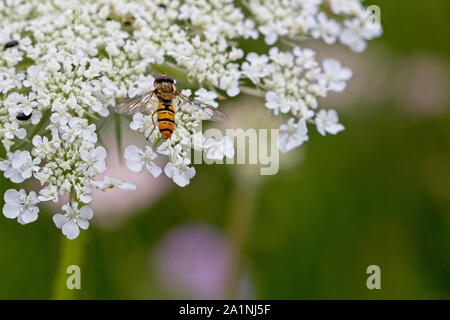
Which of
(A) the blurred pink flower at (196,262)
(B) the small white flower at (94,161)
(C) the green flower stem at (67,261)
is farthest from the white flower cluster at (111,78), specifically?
(A) the blurred pink flower at (196,262)

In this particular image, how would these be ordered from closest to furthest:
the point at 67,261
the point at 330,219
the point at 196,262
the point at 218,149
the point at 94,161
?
the point at 94,161
the point at 218,149
the point at 67,261
the point at 196,262
the point at 330,219

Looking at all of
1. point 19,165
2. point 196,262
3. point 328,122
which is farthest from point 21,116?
point 196,262

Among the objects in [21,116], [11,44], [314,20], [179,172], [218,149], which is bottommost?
[179,172]

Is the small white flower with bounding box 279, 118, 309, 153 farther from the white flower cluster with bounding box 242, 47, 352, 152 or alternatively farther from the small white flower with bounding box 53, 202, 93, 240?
the small white flower with bounding box 53, 202, 93, 240

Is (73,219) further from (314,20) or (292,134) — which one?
(314,20)

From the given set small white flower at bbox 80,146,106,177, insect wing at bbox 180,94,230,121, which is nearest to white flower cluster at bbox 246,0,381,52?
insect wing at bbox 180,94,230,121

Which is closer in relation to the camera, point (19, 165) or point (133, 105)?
point (19, 165)

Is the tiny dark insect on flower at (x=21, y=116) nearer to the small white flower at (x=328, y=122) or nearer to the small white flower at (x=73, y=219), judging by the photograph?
the small white flower at (x=73, y=219)
